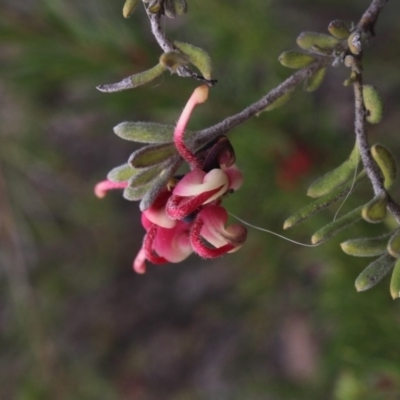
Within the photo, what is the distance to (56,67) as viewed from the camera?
1.30m

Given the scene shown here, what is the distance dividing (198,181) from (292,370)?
2.49 m

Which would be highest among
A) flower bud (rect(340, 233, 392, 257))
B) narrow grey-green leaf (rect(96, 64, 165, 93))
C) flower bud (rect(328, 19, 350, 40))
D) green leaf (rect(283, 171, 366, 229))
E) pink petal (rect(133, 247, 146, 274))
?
narrow grey-green leaf (rect(96, 64, 165, 93))

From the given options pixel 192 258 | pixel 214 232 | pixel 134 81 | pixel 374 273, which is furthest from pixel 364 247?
pixel 192 258

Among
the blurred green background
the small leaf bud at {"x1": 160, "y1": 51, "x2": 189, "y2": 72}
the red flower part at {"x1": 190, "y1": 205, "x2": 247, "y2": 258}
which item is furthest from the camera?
the blurred green background

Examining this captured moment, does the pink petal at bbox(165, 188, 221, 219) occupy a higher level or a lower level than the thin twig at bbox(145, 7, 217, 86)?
lower

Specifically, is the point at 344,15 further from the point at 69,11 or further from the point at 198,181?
the point at 198,181

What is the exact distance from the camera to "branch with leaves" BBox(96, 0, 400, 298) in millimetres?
525

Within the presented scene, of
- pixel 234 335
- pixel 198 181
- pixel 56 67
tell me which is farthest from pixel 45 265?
pixel 198 181

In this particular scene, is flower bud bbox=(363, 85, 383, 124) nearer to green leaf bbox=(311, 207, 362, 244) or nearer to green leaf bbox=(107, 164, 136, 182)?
green leaf bbox=(311, 207, 362, 244)

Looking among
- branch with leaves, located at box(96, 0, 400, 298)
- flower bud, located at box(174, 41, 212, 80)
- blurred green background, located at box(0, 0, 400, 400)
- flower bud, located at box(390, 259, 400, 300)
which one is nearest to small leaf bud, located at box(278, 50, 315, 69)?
branch with leaves, located at box(96, 0, 400, 298)

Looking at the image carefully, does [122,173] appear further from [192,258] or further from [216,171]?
[192,258]

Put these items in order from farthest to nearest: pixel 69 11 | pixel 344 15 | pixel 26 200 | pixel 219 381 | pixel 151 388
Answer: pixel 151 388
pixel 219 381
pixel 344 15
pixel 26 200
pixel 69 11

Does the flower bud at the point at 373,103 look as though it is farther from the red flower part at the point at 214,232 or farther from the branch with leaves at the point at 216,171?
the red flower part at the point at 214,232

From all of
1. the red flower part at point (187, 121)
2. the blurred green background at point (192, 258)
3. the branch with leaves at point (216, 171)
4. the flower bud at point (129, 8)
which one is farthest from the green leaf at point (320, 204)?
the blurred green background at point (192, 258)
